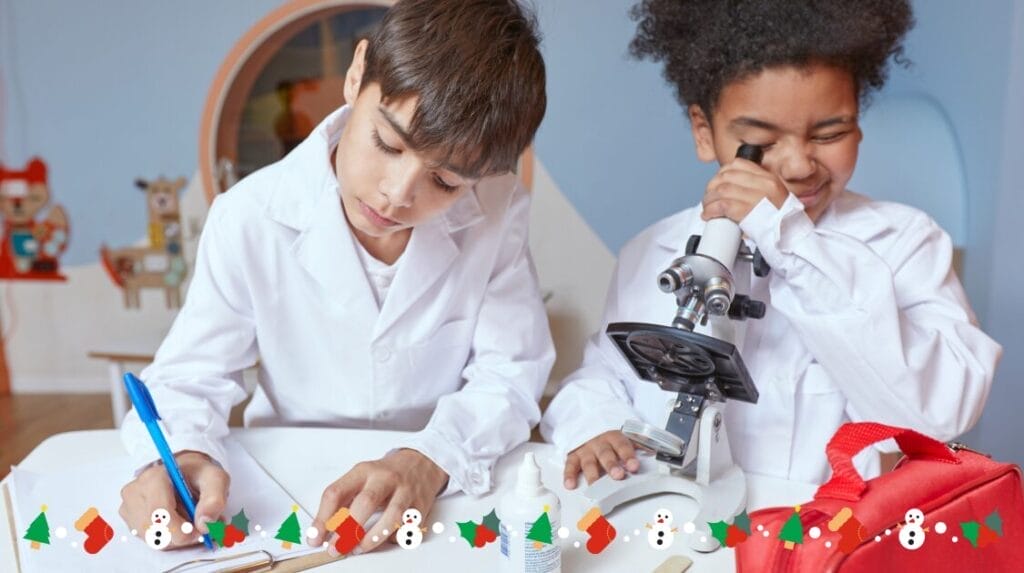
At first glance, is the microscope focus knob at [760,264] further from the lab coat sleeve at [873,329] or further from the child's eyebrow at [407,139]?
the child's eyebrow at [407,139]

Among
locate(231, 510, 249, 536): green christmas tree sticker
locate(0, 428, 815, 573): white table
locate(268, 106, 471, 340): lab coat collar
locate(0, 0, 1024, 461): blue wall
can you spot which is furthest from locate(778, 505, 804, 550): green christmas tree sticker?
locate(0, 0, 1024, 461): blue wall

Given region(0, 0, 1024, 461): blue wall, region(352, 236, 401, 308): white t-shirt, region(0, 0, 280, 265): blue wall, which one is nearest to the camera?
region(352, 236, 401, 308): white t-shirt

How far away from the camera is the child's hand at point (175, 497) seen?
0.81 meters

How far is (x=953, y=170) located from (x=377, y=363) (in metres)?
1.25

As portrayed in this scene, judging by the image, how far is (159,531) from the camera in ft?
2.62

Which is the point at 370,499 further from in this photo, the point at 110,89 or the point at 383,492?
the point at 110,89

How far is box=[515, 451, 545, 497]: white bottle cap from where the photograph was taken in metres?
0.72

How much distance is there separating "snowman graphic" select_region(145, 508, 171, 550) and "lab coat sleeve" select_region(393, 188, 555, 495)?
27 cm

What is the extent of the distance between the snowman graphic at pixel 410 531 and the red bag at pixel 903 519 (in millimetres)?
305

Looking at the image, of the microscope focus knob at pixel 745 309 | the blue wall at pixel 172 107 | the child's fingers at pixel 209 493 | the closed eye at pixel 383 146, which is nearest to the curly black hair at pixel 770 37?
the microscope focus knob at pixel 745 309

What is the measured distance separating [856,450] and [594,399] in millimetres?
421

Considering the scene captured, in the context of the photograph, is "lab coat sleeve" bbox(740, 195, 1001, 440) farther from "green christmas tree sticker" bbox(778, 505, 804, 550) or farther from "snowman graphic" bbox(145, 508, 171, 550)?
"snowman graphic" bbox(145, 508, 171, 550)

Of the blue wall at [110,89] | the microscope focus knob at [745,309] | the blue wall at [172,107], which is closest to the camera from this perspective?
the microscope focus knob at [745,309]

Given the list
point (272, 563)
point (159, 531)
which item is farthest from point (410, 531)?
point (159, 531)
